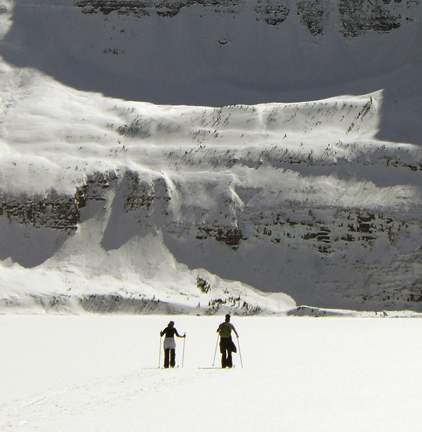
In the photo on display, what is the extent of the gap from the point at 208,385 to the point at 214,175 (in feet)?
104

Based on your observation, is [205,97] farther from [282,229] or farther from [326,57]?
[282,229]

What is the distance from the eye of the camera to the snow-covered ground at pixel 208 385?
9367mm

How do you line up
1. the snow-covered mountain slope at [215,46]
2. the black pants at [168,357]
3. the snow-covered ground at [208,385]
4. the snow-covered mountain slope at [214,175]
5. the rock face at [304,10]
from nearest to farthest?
the snow-covered ground at [208,385], the black pants at [168,357], the snow-covered mountain slope at [214,175], the snow-covered mountain slope at [215,46], the rock face at [304,10]

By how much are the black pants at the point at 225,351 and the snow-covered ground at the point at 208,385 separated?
38 centimetres

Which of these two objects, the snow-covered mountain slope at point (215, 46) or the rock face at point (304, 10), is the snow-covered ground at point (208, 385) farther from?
the rock face at point (304, 10)

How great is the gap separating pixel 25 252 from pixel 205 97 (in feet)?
68.6

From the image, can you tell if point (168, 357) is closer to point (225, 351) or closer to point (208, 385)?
point (225, 351)

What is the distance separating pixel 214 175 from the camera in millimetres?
43875

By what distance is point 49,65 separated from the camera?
55.9 metres

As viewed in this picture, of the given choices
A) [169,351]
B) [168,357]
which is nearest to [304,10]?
[169,351]

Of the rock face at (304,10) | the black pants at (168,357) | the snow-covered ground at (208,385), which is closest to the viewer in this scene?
the snow-covered ground at (208,385)

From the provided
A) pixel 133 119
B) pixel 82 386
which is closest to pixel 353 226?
pixel 133 119

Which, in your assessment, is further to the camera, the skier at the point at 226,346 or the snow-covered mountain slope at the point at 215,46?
the snow-covered mountain slope at the point at 215,46

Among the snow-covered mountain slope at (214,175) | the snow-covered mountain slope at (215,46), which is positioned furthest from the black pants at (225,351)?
the snow-covered mountain slope at (215,46)
